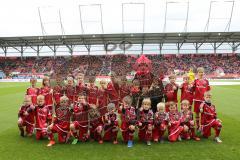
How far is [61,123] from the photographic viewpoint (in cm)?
717

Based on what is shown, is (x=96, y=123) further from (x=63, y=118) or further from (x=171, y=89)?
(x=171, y=89)

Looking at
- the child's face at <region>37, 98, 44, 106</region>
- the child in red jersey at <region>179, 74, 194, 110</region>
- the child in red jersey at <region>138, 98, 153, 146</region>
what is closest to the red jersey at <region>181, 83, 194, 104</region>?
the child in red jersey at <region>179, 74, 194, 110</region>

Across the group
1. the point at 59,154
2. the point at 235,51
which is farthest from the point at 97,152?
the point at 235,51

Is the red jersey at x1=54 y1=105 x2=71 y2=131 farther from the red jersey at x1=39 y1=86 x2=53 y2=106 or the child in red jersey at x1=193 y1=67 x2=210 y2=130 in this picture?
the child in red jersey at x1=193 y1=67 x2=210 y2=130

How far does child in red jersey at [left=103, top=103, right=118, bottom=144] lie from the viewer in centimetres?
702

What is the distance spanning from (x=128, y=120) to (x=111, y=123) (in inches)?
15.8

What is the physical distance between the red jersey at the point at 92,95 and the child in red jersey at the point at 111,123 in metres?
0.75

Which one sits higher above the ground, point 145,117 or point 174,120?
point 145,117

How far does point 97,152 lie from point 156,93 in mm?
2314

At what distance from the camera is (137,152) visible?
6.33m

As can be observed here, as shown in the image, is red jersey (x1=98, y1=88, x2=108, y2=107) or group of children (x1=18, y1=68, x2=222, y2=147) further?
red jersey (x1=98, y1=88, x2=108, y2=107)

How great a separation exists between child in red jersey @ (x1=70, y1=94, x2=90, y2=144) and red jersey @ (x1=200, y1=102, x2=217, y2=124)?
2791 mm

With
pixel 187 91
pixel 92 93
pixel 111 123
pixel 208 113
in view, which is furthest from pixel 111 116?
pixel 187 91

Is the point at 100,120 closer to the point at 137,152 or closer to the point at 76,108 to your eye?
the point at 76,108
